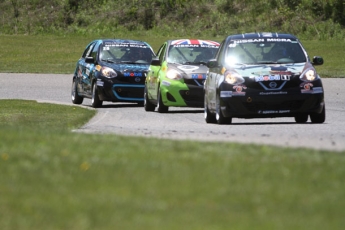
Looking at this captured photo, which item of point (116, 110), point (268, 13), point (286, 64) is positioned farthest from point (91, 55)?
point (268, 13)

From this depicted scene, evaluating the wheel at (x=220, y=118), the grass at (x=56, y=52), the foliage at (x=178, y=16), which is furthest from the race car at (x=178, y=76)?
the foliage at (x=178, y=16)

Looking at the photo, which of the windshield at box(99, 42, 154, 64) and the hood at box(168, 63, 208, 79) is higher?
the hood at box(168, 63, 208, 79)

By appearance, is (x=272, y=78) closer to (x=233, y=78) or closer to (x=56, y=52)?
(x=233, y=78)

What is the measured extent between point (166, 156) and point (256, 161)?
804 mm

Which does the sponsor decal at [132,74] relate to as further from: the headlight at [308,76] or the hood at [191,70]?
the headlight at [308,76]

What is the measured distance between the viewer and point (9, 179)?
799cm

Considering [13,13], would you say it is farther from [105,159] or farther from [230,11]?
[105,159]

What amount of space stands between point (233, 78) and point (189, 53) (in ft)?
18.0

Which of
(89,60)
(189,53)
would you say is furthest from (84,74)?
(189,53)

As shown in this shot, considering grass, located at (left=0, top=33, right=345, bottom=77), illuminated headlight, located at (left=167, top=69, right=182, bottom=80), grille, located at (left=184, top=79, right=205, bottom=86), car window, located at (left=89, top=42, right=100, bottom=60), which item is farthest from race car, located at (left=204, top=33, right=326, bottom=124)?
grass, located at (left=0, top=33, right=345, bottom=77)

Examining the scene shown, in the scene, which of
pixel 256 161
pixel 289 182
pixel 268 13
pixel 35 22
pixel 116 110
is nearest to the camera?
pixel 289 182

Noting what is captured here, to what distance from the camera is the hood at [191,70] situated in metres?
20.8

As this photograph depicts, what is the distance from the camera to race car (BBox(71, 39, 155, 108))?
23.5 metres

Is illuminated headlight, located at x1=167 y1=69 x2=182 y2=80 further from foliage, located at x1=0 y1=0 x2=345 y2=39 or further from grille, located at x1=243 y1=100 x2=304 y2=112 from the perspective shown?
foliage, located at x1=0 y1=0 x2=345 y2=39
